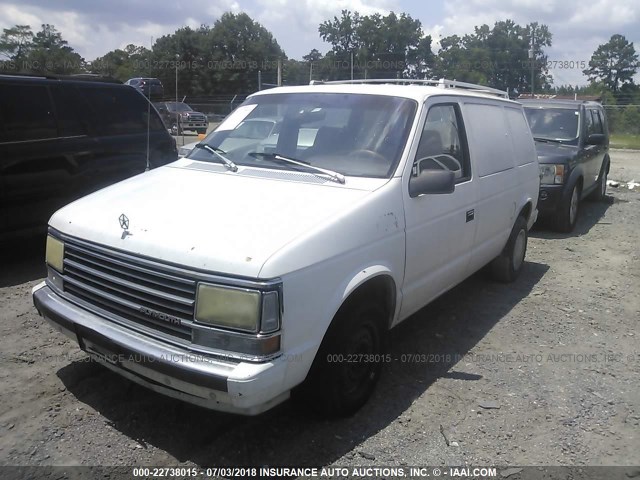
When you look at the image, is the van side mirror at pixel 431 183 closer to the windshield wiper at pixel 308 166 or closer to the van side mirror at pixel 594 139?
the windshield wiper at pixel 308 166

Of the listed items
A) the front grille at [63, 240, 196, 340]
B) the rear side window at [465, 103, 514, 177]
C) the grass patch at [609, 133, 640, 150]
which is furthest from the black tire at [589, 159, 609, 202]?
the grass patch at [609, 133, 640, 150]

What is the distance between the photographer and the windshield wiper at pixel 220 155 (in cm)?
392

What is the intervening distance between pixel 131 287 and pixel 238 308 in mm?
697

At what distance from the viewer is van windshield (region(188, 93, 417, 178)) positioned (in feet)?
12.2

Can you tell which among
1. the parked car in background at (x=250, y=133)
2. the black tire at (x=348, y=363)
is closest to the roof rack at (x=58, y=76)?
the parked car in background at (x=250, y=133)

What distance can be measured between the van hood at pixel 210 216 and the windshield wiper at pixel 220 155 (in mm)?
80

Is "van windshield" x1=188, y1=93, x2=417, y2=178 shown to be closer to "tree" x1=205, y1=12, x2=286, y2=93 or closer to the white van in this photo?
the white van

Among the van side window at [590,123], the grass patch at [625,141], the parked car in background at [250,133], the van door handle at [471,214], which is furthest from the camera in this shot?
the grass patch at [625,141]

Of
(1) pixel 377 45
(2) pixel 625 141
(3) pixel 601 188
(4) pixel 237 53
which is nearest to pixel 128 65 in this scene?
(4) pixel 237 53

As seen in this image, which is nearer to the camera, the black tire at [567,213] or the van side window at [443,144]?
the van side window at [443,144]

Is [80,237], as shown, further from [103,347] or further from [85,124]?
[85,124]

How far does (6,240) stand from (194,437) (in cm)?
375

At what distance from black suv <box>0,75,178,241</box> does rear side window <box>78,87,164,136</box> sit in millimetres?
12

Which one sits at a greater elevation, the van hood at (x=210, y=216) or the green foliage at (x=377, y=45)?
the green foliage at (x=377, y=45)
